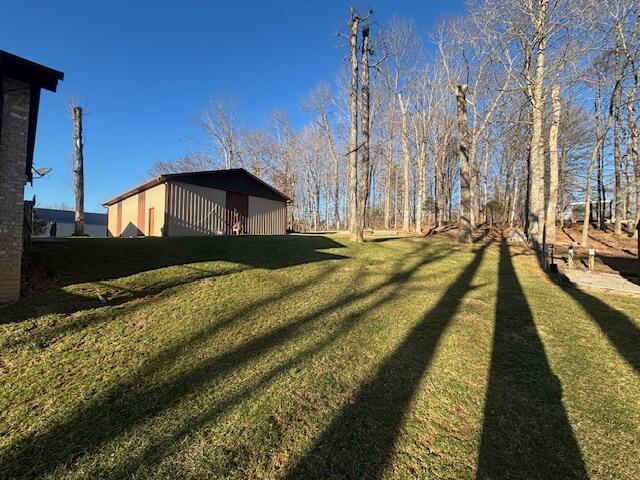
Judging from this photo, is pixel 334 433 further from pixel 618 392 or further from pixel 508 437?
pixel 618 392

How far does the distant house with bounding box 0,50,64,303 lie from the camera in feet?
15.5

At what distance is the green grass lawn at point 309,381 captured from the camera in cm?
224

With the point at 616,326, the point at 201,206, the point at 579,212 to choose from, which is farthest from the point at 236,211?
the point at 579,212

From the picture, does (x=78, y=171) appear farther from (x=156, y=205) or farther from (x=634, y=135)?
(x=634, y=135)

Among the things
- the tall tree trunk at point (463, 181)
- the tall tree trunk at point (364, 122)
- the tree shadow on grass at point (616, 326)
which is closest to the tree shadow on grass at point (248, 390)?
the tree shadow on grass at point (616, 326)

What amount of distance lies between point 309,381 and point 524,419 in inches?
75.0

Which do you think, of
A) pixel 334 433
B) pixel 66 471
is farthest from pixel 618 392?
pixel 66 471

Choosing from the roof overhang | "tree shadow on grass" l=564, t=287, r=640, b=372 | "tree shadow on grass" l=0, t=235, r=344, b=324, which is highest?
the roof overhang

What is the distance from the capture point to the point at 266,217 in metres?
19.6

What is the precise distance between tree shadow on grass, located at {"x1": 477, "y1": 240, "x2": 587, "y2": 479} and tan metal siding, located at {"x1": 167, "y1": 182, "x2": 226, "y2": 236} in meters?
14.5

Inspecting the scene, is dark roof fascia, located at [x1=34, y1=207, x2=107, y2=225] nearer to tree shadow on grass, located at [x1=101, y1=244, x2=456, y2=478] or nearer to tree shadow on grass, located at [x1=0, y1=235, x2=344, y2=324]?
tree shadow on grass, located at [x1=0, y1=235, x2=344, y2=324]

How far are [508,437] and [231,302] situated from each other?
4.08 m

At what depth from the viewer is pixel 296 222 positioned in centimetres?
4184

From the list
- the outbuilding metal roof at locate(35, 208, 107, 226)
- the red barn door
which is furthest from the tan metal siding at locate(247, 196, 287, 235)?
the outbuilding metal roof at locate(35, 208, 107, 226)
